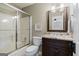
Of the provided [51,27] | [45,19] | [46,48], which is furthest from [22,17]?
[46,48]

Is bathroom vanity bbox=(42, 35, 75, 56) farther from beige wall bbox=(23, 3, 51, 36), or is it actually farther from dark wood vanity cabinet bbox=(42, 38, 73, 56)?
beige wall bbox=(23, 3, 51, 36)

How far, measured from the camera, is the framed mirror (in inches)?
71.1

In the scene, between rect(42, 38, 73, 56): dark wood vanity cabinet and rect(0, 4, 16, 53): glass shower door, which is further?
rect(0, 4, 16, 53): glass shower door

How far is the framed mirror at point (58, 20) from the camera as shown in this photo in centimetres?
181

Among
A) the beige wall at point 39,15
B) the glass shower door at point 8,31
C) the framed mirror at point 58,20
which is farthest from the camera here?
the glass shower door at point 8,31

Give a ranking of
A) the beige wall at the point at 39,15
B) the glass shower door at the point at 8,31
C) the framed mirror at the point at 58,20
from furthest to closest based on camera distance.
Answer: the glass shower door at the point at 8,31 → the framed mirror at the point at 58,20 → the beige wall at the point at 39,15

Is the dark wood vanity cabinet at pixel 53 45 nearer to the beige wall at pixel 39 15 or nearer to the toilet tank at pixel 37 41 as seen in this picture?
the toilet tank at pixel 37 41

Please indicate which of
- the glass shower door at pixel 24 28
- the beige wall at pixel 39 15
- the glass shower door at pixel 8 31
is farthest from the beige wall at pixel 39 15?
the glass shower door at pixel 8 31

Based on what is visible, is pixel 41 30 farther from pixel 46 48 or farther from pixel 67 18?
pixel 67 18

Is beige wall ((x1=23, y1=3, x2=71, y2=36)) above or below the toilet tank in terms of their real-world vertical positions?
above

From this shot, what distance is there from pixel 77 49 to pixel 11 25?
1.64 meters

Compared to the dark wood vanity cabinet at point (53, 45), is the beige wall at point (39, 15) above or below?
above

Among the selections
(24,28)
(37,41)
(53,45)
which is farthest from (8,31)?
(53,45)

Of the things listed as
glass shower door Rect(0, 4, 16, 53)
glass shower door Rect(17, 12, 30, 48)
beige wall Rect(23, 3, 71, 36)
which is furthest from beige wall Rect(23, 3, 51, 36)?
glass shower door Rect(0, 4, 16, 53)
